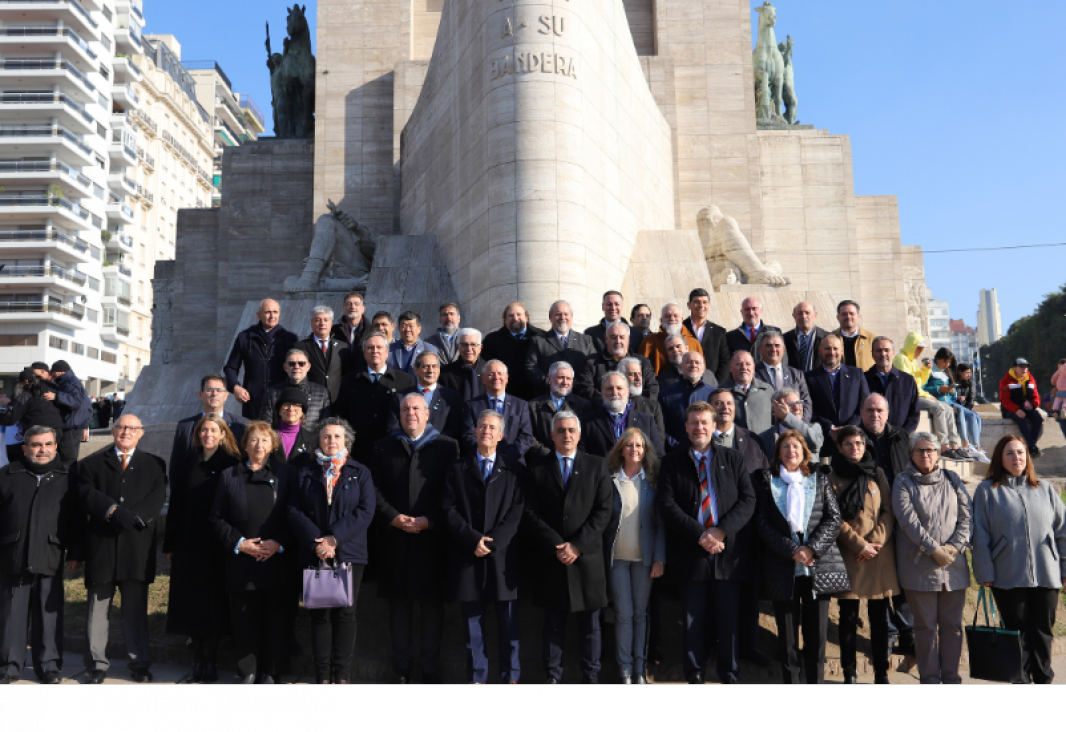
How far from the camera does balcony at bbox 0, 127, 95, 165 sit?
47.6 m

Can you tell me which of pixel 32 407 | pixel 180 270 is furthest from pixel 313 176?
pixel 32 407

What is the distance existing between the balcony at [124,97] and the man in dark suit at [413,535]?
187 feet

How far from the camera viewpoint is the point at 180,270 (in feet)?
74.0

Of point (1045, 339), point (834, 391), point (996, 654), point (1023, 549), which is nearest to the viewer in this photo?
point (996, 654)

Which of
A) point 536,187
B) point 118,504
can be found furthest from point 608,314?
point 536,187

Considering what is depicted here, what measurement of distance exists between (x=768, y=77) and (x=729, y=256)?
885 centimetres

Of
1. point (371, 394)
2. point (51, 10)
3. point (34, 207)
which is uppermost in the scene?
point (51, 10)

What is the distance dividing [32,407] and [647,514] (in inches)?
250

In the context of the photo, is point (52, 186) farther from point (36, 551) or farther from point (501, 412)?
point (501, 412)

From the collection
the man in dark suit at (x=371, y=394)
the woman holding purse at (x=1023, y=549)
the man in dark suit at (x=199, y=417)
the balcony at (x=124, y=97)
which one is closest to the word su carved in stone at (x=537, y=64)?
the man in dark suit at (x=371, y=394)

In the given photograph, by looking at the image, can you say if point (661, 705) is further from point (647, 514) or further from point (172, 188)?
point (172, 188)

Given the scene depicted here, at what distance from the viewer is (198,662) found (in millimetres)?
5914

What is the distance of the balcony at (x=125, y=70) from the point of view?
5488 cm

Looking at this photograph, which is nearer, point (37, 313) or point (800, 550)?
point (800, 550)
